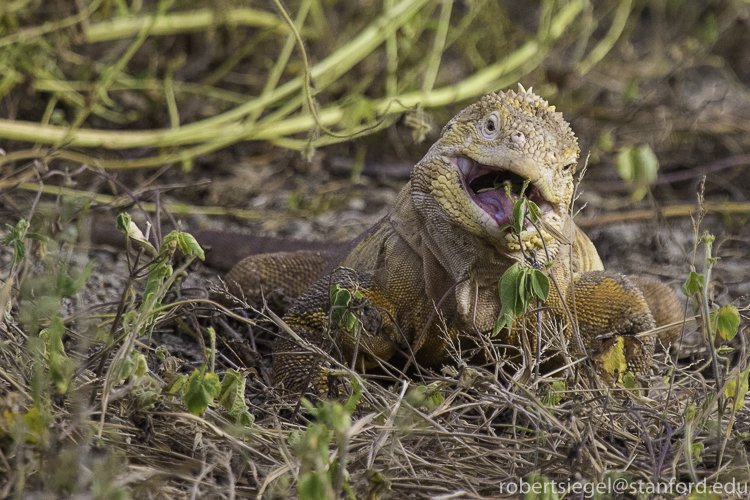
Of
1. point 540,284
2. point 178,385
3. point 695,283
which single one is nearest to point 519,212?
point 540,284

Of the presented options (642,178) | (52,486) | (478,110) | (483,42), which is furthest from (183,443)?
(483,42)

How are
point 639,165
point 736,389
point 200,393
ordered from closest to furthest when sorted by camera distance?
point 200,393
point 736,389
point 639,165

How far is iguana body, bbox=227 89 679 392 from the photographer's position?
109 inches

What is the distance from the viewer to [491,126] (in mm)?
2852

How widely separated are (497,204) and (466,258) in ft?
0.82

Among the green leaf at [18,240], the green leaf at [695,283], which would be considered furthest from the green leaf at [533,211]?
the green leaf at [18,240]

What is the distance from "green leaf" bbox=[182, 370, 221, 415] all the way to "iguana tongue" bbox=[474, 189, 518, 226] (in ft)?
3.66

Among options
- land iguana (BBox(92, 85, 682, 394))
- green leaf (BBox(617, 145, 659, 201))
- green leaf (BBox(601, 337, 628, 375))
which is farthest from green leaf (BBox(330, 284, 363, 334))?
green leaf (BBox(617, 145, 659, 201))

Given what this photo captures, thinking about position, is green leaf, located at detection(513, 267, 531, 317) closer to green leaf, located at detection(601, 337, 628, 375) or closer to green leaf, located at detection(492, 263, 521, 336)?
green leaf, located at detection(492, 263, 521, 336)

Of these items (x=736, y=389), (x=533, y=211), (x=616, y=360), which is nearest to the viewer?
(x=736, y=389)

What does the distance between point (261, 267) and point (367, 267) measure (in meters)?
1.02

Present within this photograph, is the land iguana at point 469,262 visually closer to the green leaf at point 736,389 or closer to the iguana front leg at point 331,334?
the iguana front leg at point 331,334

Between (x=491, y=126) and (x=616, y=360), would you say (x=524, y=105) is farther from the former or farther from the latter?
(x=616, y=360)

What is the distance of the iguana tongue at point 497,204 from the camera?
2746 mm
